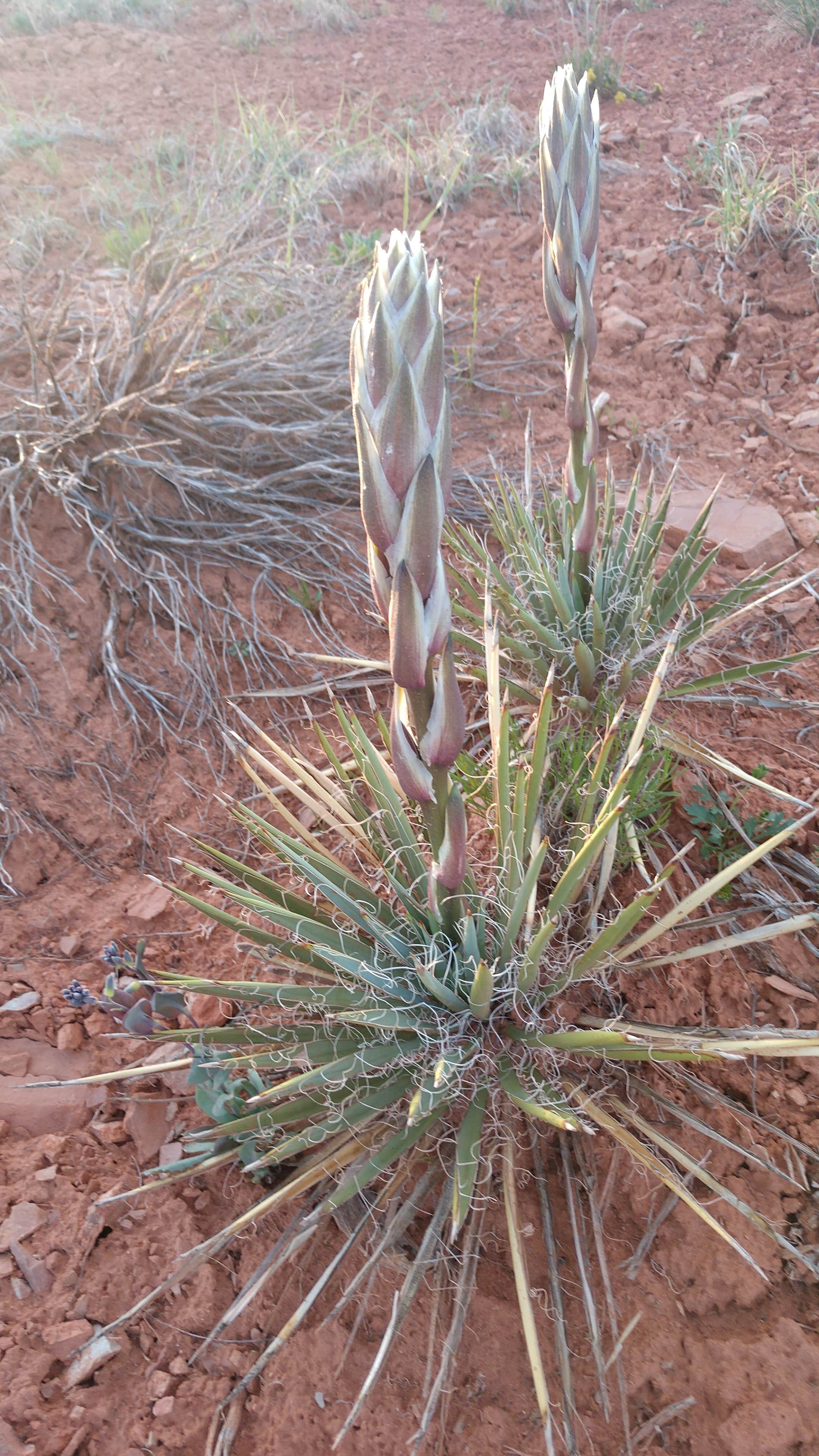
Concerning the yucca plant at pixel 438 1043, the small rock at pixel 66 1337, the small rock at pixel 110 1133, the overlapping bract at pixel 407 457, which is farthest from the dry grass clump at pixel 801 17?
the small rock at pixel 66 1337

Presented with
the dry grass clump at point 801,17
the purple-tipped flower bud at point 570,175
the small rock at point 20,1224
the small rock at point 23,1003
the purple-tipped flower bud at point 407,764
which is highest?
the dry grass clump at point 801,17

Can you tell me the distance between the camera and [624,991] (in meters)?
1.97

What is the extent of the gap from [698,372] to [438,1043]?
3.34 m

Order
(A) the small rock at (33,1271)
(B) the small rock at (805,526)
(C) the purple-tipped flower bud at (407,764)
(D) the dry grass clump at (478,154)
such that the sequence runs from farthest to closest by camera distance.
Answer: (D) the dry grass clump at (478,154)
(B) the small rock at (805,526)
(A) the small rock at (33,1271)
(C) the purple-tipped flower bud at (407,764)

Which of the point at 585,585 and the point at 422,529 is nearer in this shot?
the point at 422,529

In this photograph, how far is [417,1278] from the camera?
153 cm

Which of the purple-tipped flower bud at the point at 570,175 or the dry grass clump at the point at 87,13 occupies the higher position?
the dry grass clump at the point at 87,13

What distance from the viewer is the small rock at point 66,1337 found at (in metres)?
1.57

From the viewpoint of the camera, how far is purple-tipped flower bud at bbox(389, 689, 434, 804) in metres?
1.30

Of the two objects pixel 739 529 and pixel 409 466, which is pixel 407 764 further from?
pixel 739 529

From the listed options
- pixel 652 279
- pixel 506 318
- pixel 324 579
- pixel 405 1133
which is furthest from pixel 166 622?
pixel 652 279

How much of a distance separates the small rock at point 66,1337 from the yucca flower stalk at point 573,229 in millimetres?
2001

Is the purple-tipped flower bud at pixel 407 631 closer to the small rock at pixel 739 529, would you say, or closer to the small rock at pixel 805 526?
the small rock at pixel 739 529

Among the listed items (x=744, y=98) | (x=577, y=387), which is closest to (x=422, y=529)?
(x=577, y=387)
